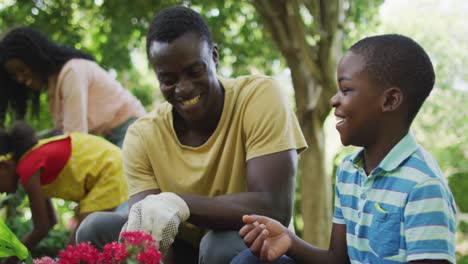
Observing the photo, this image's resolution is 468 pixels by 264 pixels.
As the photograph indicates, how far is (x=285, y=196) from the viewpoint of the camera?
2258mm

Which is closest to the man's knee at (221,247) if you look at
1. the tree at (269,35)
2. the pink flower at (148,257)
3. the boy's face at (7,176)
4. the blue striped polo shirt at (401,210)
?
the blue striped polo shirt at (401,210)

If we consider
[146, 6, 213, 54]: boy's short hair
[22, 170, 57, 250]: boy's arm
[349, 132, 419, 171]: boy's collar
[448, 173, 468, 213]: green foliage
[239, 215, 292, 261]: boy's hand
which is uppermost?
[146, 6, 213, 54]: boy's short hair

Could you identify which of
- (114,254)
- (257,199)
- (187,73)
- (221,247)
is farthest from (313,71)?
(114,254)

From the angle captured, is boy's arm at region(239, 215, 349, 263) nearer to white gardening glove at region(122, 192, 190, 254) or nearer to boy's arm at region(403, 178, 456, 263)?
white gardening glove at region(122, 192, 190, 254)

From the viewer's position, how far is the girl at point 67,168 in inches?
138

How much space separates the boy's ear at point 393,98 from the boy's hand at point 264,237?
0.47m

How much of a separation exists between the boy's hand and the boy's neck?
0.32 meters

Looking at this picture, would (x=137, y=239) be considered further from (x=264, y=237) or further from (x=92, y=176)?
(x=92, y=176)

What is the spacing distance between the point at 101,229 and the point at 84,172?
1.10m

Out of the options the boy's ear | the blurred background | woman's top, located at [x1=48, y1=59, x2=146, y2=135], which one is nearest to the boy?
the boy's ear

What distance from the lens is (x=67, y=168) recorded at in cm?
359

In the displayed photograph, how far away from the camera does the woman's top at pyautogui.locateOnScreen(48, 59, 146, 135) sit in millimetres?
3854

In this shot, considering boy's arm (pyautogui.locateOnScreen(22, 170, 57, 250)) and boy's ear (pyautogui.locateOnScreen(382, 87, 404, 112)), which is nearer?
boy's ear (pyautogui.locateOnScreen(382, 87, 404, 112))

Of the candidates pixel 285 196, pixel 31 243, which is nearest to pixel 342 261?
pixel 285 196
